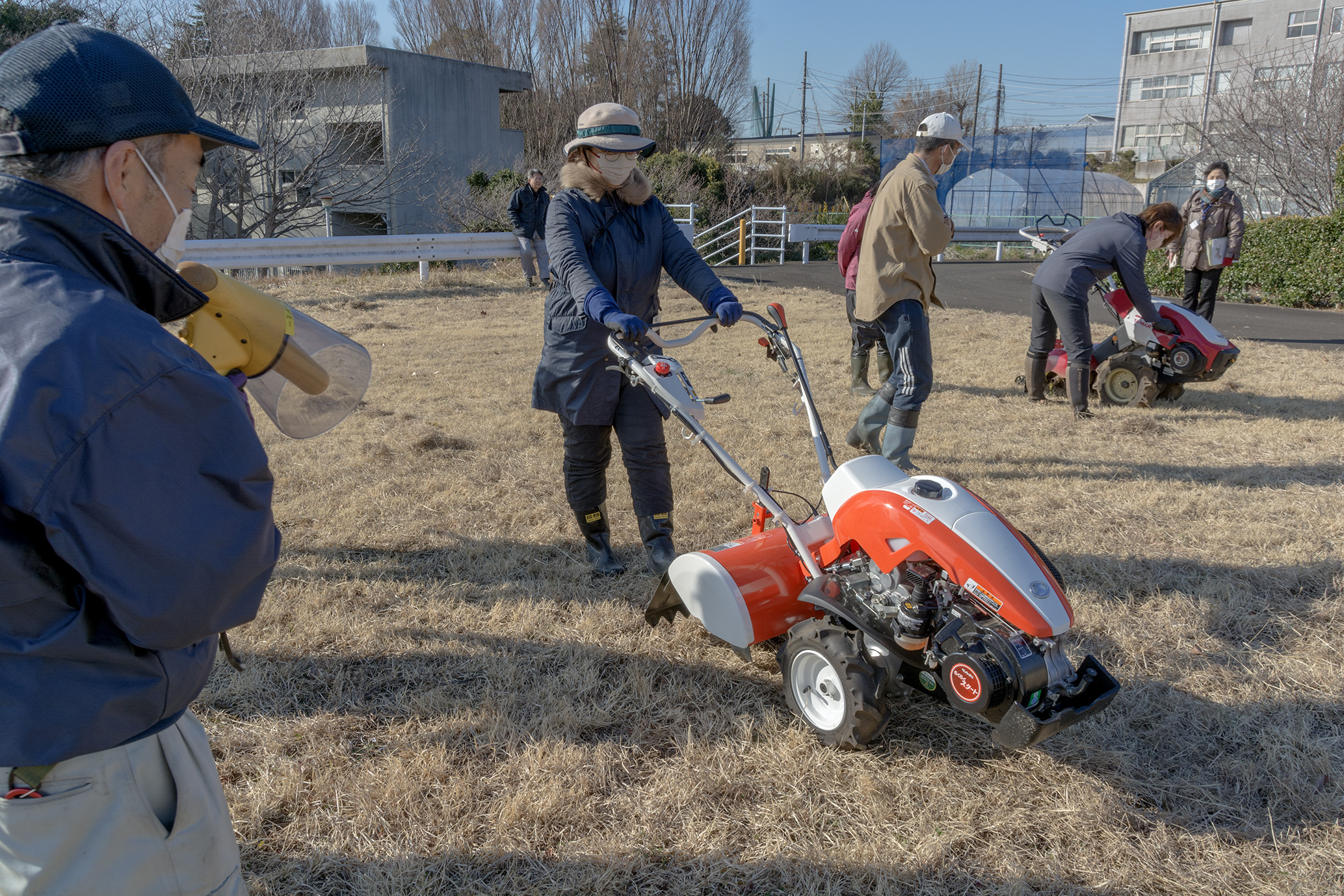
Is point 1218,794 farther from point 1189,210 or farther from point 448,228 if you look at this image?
point 448,228

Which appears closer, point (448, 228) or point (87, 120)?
point (87, 120)

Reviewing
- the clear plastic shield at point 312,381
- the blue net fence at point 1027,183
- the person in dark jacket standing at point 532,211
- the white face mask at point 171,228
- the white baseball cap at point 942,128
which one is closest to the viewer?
the white face mask at point 171,228

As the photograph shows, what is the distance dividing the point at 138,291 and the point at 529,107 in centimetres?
3353

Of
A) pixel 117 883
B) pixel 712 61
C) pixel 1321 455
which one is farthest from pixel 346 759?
pixel 712 61

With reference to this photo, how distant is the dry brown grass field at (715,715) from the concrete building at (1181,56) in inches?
1687

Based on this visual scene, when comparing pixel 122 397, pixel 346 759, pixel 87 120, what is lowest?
pixel 346 759

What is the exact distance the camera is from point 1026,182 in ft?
90.7

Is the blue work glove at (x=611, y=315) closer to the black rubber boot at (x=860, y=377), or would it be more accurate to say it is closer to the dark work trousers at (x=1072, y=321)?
the dark work trousers at (x=1072, y=321)

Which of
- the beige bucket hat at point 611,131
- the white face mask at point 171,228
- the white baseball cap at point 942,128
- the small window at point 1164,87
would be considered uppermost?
the small window at point 1164,87

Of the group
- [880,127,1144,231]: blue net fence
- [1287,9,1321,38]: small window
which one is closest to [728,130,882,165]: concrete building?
[880,127,1144,231]: blue net fence

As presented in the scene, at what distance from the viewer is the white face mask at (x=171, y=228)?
135 cm

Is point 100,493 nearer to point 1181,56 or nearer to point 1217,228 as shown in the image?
point 1217,228

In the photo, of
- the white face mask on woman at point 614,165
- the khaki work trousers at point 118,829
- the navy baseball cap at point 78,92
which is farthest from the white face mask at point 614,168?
the khaki work trousers at point 118,829

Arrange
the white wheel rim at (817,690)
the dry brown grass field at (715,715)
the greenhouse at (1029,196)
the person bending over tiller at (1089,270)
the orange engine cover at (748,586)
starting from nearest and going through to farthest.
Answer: the dry brown grass field at (715,715) → the white wheel rim at (817,690) → the orange engine cover at (748,586) → the person bending over tiller at (1089,270) → the greenhouse at (1029,196)
